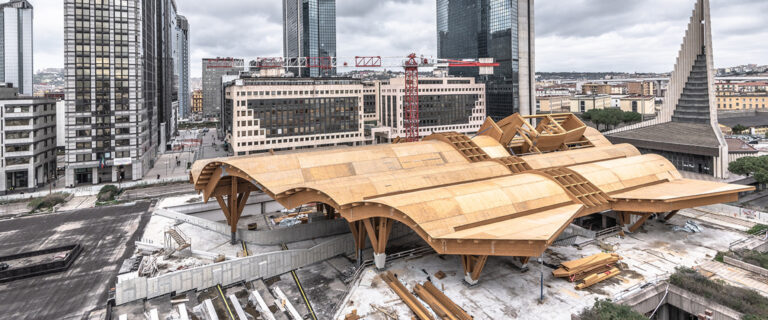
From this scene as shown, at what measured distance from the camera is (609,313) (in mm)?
27859

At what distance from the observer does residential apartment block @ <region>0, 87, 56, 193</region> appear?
78.8 meters

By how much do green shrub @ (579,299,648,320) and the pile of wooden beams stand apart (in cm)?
826

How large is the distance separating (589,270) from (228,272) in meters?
33.8

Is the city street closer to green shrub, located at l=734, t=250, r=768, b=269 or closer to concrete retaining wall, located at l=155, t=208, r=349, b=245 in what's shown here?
concrete retaining wall, located at l=155, t=208, r=349, b=245

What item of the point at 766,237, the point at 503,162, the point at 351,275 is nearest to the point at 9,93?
the point at 351,275

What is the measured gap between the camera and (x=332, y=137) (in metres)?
119

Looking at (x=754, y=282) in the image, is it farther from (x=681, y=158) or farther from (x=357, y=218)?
(x=681, y=158)

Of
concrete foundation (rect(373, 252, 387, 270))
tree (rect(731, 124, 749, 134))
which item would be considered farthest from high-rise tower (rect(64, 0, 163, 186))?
tree (rect(731, 124, 749, 134))

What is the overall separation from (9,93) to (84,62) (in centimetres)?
1522

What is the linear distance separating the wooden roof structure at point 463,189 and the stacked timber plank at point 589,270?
4491mm

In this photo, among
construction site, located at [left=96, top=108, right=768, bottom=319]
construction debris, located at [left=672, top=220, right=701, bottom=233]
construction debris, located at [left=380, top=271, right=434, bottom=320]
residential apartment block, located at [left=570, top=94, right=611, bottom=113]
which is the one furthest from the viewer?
residential apartment block, located at [left=570, top=94, right=611, bottom=113]

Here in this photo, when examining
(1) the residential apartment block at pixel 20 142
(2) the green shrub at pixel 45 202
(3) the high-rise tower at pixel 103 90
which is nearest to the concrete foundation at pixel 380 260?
(2) the green shrub at pixel 45 202

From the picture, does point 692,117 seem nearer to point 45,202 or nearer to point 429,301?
point 429,301

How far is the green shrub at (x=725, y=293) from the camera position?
29.5 m
